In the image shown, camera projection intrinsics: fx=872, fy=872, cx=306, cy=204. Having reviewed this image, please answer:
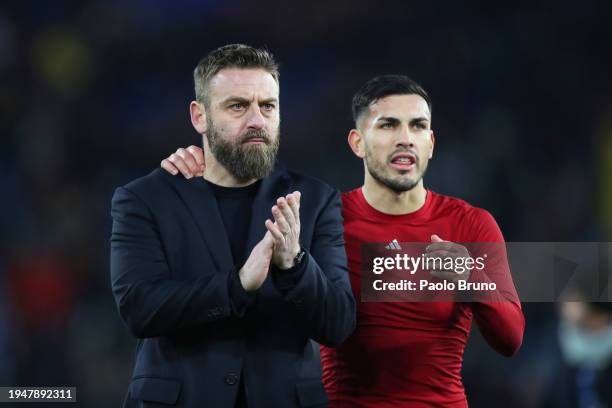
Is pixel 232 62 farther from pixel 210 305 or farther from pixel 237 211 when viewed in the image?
pixel 210 305

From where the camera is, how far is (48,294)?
6098mm

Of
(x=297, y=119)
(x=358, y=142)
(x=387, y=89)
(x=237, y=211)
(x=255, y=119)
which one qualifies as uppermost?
(x=297, y=119)

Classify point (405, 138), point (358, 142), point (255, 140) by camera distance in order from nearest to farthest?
point (255, 140)
point (405, 138)
point (358, 142)

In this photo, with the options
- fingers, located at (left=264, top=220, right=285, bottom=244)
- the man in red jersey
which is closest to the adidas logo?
the man in red jersey

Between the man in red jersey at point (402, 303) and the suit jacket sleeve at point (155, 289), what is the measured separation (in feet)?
0.89

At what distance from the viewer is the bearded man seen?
2146mm

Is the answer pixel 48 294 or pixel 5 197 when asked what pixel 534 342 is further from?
pixel 5 197

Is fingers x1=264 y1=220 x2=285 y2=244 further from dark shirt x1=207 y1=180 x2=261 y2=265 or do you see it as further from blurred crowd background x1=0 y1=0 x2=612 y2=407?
blurred crowd background x1=0 y1=0 x2=612 y2=407

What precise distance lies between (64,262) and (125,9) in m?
2.03

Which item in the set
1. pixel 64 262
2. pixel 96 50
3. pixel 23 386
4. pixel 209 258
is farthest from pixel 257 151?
pixel 96 50

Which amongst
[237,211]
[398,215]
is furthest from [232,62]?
[398,215]

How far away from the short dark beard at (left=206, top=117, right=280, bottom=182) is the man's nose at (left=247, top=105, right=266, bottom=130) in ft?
0.05

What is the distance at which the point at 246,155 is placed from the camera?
2.36 metres

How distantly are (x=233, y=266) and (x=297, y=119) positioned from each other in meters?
4.36
